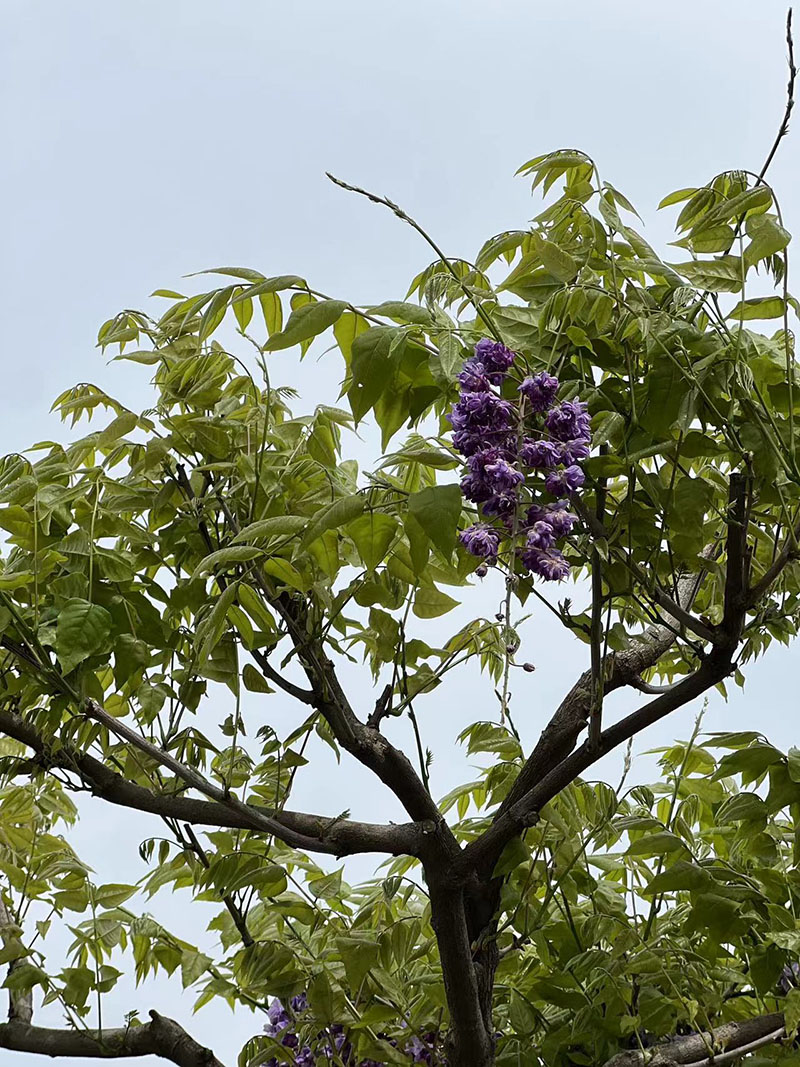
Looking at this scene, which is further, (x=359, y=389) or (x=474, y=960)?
(x=474, y=960)

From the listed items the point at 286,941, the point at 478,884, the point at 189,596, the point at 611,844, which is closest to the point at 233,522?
the point at 189,596

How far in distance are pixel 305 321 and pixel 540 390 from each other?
0.53 ft

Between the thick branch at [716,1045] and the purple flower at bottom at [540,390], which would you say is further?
the thick branch at [716,1045]

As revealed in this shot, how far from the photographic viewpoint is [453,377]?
695 mm

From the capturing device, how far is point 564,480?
0.66 meters

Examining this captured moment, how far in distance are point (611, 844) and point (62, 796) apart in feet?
1.92

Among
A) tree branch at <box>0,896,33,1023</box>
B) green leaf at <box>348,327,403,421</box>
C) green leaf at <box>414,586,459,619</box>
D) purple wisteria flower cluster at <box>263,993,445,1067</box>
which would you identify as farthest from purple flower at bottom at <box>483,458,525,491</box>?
tree branch at <box>0,896,33,1023</box>

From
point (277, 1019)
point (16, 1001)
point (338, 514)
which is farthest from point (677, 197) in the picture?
point (16, 1001)

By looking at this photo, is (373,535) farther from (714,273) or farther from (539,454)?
(714,273)

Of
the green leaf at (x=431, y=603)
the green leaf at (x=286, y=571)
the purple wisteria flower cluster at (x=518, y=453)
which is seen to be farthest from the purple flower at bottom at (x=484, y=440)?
the green leaf at (x=431, y=603)

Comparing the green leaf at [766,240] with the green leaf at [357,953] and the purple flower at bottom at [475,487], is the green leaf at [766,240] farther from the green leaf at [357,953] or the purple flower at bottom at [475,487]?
the green leaf at [357,953]

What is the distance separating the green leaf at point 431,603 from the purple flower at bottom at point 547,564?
0.30 meters

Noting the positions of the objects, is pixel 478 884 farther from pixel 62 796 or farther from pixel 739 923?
pixel 62 796

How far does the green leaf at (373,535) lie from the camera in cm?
78
